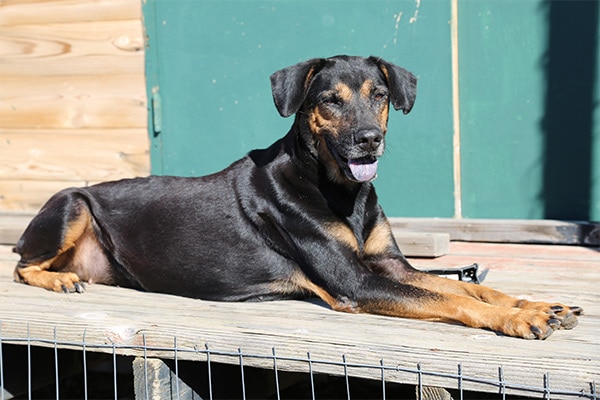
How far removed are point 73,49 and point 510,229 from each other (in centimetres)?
335

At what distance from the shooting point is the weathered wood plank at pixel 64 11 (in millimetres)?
6465

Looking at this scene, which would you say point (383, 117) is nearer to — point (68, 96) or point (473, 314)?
point (473, 314)

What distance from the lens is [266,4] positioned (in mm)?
6176

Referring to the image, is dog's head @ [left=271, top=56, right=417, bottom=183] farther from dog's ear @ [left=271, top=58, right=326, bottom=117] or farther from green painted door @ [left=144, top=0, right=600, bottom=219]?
green painted door @ [left=144, top=0, right=600, bottom=219]

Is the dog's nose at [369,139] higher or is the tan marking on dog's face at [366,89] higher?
the tan marking on dog's face at [366,89]

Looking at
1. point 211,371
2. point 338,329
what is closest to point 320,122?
point 338,329

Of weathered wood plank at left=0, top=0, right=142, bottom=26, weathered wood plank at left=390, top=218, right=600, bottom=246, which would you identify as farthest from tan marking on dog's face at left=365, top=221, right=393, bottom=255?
weathered wood plank at left=0, top=0, right=142, bottom=26

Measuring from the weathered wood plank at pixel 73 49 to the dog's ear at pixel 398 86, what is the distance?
2.59 m

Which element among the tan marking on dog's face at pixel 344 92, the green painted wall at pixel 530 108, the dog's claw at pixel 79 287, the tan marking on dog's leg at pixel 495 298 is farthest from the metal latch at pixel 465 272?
the dog's claw at pixel 79 287

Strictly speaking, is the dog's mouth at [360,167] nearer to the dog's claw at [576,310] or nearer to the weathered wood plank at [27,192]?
the dog's claw at [576,310]

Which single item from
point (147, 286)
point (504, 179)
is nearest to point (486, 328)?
point (147, 286)

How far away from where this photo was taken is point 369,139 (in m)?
4.07

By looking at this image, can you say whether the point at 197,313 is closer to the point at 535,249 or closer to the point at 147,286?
the point at 147,286

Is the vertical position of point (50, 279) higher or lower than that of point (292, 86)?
lower
